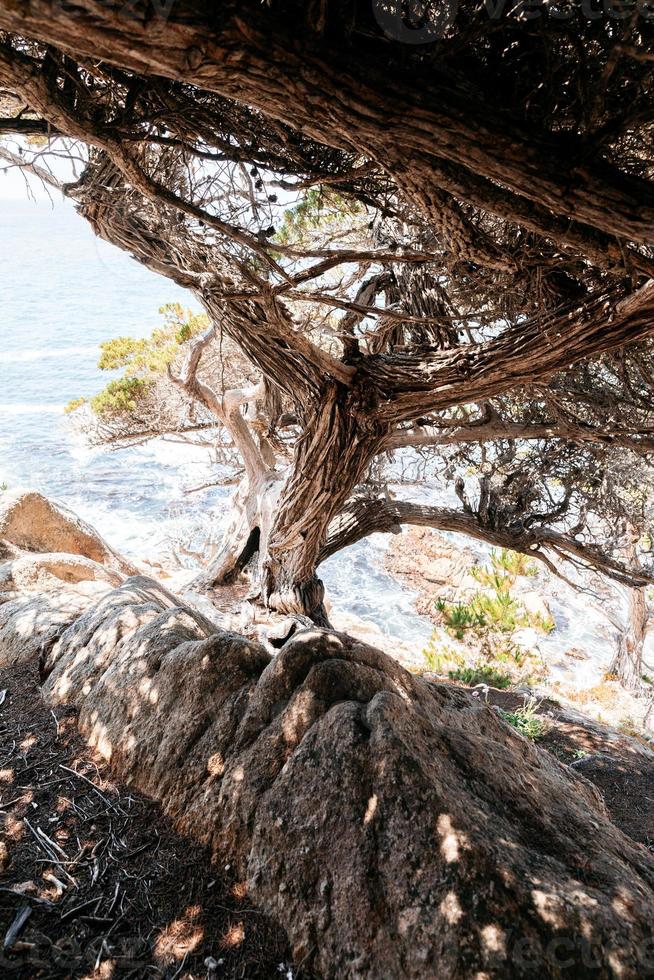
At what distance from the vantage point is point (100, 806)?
2.13m

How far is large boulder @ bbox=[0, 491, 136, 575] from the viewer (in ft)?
19.6

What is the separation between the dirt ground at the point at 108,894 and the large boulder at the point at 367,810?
0.08 metres

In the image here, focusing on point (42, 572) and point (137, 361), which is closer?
point (42, 572)

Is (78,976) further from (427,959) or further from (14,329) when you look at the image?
(14,329)

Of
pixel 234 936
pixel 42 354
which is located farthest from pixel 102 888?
pixel 42 354

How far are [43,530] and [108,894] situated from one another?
17.1ft

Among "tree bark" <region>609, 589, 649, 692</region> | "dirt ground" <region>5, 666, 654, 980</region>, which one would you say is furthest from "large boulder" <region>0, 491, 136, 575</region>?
"tree bark" <region>609, 589, 649, 692</region>

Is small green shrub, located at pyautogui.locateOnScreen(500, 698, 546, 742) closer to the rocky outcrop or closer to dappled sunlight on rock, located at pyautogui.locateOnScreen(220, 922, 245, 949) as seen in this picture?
the rocky outcrop

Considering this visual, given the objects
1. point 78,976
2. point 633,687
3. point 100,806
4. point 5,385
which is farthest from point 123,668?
point 5,385

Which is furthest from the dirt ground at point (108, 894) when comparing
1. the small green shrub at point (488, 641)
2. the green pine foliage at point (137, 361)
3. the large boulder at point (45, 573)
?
the small green shrub at point (488, 641)

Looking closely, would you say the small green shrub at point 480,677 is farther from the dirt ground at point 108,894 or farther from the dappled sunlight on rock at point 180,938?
the dappled sunlight on rock at point 180,938

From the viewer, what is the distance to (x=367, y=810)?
5.75ft

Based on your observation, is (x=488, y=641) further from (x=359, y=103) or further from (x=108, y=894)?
(x=359, y=103)

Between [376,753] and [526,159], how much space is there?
1.73m
